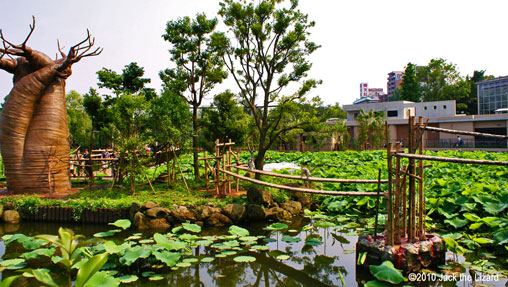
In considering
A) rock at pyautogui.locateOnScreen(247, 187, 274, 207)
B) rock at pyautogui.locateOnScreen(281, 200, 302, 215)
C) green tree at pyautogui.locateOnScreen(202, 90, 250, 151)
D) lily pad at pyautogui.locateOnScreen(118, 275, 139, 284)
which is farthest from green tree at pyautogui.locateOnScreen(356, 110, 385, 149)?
lily pad at pyautogui.locateOnScreen(118, 275, 139, 284)

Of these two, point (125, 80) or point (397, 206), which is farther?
point (125, 80)

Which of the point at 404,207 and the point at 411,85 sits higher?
the point at 411,85

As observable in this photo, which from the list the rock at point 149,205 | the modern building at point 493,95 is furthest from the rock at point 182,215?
the modern building at point 493,95

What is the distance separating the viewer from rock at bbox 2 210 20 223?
8188 mm

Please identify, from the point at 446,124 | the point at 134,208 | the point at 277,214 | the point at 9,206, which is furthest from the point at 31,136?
the point at 446,124

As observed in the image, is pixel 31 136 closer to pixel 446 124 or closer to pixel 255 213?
A: pixel 255 213

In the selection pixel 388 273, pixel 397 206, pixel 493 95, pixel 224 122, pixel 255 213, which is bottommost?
pixel 255 213

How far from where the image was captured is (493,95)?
3531cm

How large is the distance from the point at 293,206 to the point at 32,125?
728 centimetres

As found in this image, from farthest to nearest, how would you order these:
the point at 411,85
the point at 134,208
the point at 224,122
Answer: the point at 411,85 < the point at 224,122 < the point at 134,208

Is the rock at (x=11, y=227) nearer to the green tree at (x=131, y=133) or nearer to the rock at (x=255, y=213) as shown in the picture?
the green tree at (x=131, y=133)

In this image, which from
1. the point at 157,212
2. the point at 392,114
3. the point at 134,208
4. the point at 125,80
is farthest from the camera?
the point at 392,114

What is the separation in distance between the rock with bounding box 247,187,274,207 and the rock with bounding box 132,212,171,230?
198 cm

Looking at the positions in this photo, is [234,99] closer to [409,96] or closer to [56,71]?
[56,71]
